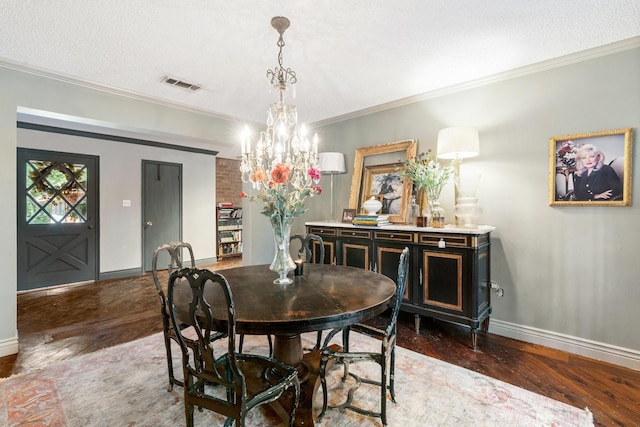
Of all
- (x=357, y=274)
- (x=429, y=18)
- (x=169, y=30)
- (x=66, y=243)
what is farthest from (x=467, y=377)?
(x=66, y=243)

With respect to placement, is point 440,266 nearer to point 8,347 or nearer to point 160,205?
point 8,347

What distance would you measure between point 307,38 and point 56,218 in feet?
16.3

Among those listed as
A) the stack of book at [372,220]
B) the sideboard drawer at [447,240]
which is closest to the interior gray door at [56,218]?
the stack of book at [372,220]

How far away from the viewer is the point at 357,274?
2.21 metres

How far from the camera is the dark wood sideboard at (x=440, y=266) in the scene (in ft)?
8.59

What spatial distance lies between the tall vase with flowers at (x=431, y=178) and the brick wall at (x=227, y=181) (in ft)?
16.4

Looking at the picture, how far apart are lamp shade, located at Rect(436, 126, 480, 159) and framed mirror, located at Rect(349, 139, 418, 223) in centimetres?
54

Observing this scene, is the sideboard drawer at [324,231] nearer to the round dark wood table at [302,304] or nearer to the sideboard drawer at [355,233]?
the sideboard drawer at [355,233]

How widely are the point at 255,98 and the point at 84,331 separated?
302 centimetres

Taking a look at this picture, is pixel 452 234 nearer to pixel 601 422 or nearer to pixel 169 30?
pixel 601 422

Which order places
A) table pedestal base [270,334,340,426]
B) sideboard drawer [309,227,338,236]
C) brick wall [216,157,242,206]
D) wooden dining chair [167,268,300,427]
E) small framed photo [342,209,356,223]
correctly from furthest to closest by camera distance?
brick wall [216,157,242,206] < small framed photo [342,209,356,223] < sideboard drawer [309,227,338,236] < table pedestal base [270,334,340,426] < wooden dining chair [167,268,300,427]

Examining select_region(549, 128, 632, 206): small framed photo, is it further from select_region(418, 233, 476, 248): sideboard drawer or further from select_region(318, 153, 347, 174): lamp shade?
select_region(318, 153, 347, 174): lamp shade

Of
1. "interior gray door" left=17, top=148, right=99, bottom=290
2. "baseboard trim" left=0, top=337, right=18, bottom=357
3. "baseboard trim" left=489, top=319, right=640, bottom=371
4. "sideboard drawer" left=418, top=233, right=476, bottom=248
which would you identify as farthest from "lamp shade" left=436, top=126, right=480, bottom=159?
"interior gray door" left=17, top=148, right=99, bottom=290

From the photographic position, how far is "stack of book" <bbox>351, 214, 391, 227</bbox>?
332 centimetres
